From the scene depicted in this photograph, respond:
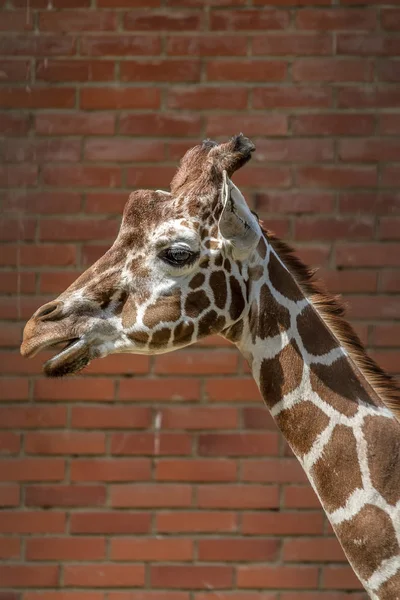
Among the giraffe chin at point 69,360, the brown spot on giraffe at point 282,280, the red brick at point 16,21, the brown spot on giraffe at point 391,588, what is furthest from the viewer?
the red brick at point 16,21

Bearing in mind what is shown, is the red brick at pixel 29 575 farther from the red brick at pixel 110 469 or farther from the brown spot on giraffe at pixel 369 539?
the brown spot on giraffe at pixel 369 539

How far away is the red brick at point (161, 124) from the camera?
10.9 feet

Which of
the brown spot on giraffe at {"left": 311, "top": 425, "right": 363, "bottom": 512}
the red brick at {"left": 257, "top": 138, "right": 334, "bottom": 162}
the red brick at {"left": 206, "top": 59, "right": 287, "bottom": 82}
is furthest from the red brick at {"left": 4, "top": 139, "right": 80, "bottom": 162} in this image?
the brown spot on giraffe at {"left": 311, "top": 425, "right": 363, "bottom": 512}

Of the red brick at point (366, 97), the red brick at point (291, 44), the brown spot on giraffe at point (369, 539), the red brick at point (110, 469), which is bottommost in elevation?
the red brick at point (110, 469)

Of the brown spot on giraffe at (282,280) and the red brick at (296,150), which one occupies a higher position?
the red brick at (296,150)

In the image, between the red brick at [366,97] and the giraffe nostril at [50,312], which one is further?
the red brick at [366,97]

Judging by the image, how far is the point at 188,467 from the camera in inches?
130

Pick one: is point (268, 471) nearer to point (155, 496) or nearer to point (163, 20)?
point (155, 496)

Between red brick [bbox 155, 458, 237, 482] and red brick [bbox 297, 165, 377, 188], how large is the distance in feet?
3.56

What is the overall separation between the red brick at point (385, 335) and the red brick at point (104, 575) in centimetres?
121

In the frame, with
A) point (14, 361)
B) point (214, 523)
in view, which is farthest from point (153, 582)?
point (14, 361)

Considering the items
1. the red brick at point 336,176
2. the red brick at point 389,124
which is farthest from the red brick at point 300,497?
the red brick at point 389,124

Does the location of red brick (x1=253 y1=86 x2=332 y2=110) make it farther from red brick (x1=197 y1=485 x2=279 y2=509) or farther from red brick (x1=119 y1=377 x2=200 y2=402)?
red brick (x1=197 y1=485 x2=279 y2=509)

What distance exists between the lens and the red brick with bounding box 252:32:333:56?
3324mm
